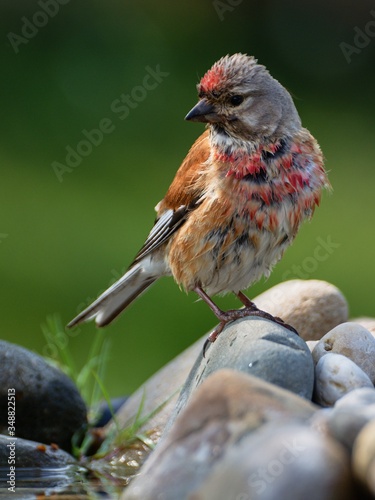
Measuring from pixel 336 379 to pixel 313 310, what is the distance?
1.34 meters

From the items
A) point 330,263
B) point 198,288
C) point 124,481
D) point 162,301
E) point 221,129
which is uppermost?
point 221,129

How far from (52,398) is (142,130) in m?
7.19

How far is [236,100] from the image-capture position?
4.57 m

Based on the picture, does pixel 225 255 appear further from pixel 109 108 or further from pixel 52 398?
pixel 109 108

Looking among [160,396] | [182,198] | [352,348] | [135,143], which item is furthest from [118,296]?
[135,143]

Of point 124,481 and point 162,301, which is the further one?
point 162,301

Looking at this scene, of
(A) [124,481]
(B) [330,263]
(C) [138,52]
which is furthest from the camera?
(C) [138,52]

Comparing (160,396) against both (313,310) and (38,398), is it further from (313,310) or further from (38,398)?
(313,310)

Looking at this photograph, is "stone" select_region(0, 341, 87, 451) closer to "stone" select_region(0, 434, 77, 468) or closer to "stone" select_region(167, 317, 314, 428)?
"stone" select_region(0, 434, 77, 468)

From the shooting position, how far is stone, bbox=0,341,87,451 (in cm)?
503

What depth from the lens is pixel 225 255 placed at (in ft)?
15.1

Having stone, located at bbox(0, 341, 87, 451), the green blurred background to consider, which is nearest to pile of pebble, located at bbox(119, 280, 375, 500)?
stone, located at bbox(0, 341, 87, 451)

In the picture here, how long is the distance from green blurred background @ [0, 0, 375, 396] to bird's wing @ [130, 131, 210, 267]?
2.14 m

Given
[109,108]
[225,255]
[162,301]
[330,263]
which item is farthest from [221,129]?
[109,108]
